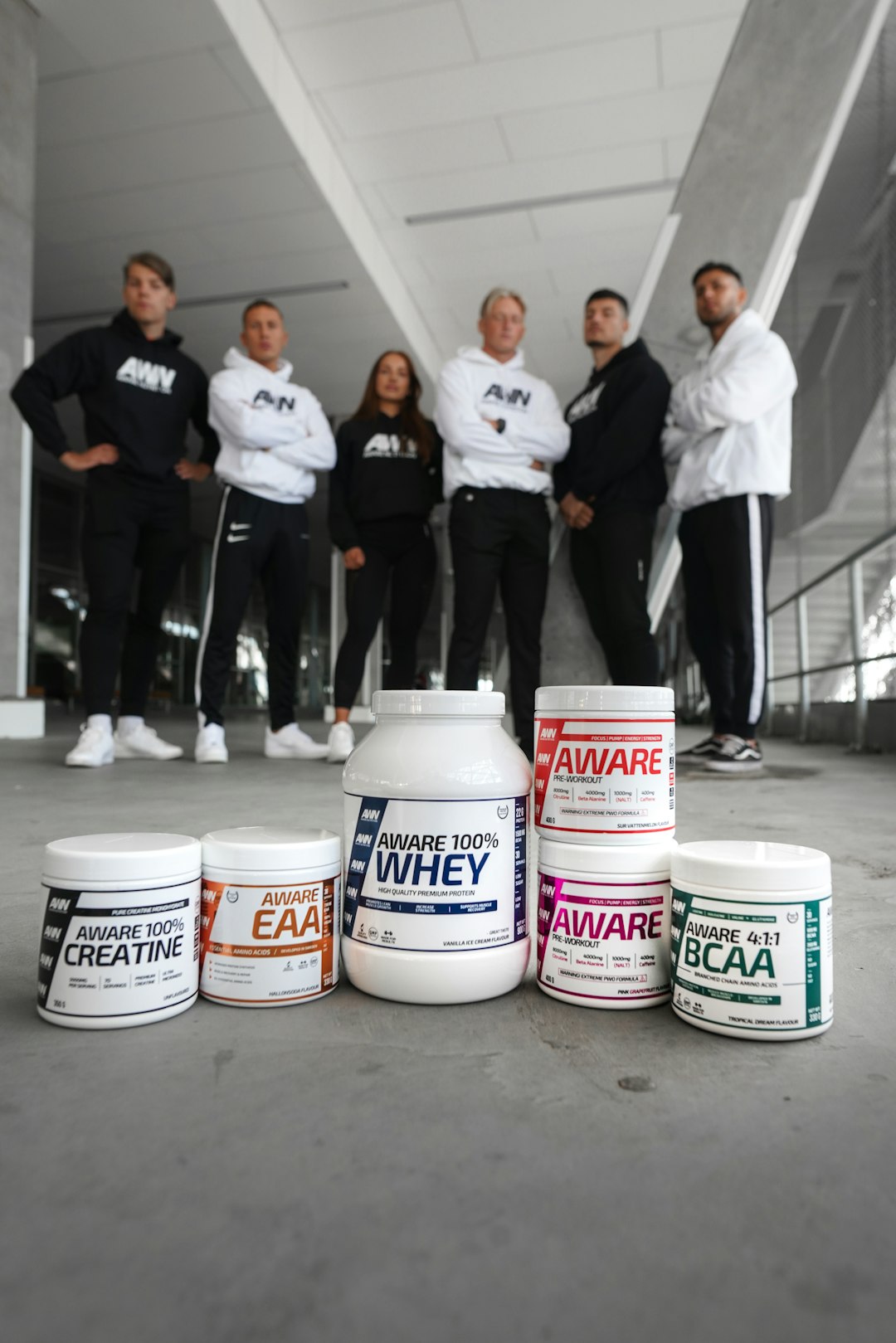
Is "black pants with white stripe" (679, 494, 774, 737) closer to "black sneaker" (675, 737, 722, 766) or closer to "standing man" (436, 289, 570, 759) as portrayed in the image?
"black sneaker" (675, 737, 722, 766)

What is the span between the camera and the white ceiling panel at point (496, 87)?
150 inches

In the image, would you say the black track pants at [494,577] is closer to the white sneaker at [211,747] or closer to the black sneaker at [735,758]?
the black sneaker at [735,758]

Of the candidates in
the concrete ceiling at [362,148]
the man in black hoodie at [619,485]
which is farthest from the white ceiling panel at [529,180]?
the man in black hoodie at [619,485]

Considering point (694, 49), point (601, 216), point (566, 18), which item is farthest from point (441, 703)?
point (601, 216)

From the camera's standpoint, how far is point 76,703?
12594 mm

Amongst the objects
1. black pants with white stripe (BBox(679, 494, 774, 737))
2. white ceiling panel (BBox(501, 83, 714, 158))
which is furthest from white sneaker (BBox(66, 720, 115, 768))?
white ceiling panel (BBox(501, 83, 714, 158))

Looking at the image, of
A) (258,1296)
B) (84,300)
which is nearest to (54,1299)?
(258,1296)

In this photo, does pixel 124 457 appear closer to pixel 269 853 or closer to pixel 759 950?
pixel 269 853

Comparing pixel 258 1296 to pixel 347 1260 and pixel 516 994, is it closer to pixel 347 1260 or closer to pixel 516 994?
pixel 347 1260

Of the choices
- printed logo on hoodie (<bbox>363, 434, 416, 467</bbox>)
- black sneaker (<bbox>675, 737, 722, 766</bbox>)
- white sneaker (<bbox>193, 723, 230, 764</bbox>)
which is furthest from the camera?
printed logo on hoodie (<bbox>363, 434, 416, 467</bbox>)

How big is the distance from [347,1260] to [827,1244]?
0.74 ft

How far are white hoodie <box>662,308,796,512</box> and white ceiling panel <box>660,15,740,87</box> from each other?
6.15 feet

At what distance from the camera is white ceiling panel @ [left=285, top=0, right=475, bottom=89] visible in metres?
3.56

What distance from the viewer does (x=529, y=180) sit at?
4.67 m
